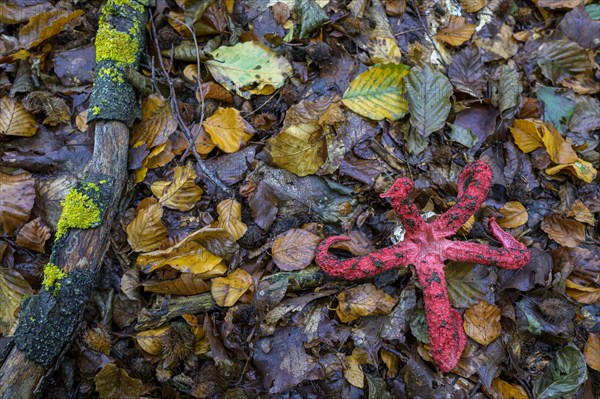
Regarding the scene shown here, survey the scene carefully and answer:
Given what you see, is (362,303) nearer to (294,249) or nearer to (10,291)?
(294,249)

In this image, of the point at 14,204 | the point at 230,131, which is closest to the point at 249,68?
the point at 230,131

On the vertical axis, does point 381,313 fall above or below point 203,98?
below

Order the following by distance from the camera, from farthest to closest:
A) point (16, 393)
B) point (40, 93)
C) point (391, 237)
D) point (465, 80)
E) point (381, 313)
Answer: point (465, 80) → point (40, 93) → point (391, 237) → point (381, 313) → point (16, 393)

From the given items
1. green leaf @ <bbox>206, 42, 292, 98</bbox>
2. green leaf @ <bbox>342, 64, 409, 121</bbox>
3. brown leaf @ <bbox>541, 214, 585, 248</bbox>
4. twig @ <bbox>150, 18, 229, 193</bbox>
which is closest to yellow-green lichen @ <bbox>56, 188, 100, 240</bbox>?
twig @ <bbox>150, 18, 229, 193</bbox>

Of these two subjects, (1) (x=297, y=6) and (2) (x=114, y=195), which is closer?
(2) (x=114, y=195)

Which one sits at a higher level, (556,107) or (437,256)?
(556,107)

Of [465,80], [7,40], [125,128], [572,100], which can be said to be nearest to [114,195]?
[125,128]

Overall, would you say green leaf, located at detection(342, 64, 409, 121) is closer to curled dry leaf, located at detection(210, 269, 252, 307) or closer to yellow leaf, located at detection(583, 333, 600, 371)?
curled dry leaf, located at detection(210, 269, 252, 307)

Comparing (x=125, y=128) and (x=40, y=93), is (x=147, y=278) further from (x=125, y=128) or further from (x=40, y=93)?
(x=40, y=93)
